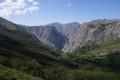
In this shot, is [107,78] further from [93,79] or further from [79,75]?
[79,75]

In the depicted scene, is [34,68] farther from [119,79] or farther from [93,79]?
[119,79]

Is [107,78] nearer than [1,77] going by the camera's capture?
No

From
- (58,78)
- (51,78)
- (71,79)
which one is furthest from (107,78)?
(51,78)

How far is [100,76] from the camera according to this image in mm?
196000

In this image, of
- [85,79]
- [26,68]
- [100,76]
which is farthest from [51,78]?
[100,76]

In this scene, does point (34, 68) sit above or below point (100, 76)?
above

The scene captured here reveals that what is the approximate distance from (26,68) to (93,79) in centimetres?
11380

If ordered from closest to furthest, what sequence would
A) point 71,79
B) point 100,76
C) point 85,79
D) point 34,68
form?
point 34,68 < point 71,79 < point 85,79 < point 100,76

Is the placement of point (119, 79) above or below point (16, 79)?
below

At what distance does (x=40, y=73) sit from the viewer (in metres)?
133

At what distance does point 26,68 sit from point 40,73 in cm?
1706

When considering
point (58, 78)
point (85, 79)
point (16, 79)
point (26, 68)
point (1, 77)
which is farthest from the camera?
point (85, 79)

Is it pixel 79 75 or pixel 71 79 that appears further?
pixel 79 75

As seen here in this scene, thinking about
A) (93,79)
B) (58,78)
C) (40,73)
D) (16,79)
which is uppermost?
(16,79)
